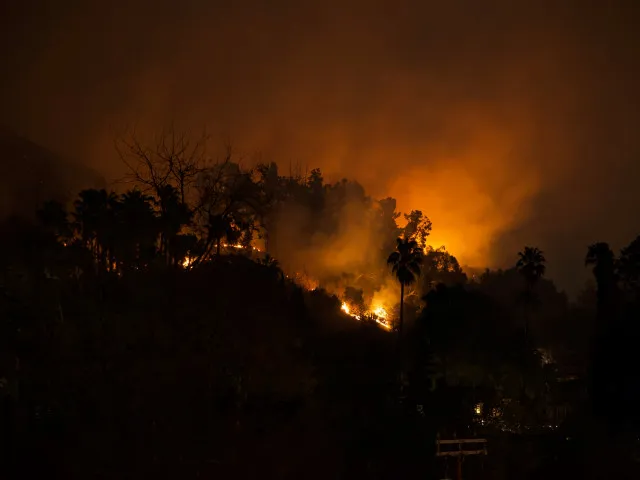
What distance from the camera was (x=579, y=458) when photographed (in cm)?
2880

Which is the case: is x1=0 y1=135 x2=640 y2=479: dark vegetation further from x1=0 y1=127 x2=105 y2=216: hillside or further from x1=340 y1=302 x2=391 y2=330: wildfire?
x1=0 y1=127 x2=105 y2=216: hillside

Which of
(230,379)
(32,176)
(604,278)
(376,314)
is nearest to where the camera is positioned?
(230,379)

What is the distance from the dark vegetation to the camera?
2181cm

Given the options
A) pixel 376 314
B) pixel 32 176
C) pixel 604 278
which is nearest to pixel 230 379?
pixel 604 278

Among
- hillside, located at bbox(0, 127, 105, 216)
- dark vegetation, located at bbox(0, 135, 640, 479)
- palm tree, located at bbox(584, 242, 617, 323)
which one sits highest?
hillside, located at bbox(0, 127, 105, 216)

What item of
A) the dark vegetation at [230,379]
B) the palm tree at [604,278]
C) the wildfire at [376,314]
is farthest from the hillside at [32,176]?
the palm tree at [604,278]

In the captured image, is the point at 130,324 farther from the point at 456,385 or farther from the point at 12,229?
the point at 12,229

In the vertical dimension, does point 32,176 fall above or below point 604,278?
above

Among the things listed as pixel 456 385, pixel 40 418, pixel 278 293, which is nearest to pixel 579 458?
A: pixel 456 385

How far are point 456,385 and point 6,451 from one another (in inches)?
892

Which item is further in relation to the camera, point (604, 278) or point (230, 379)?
point (604, 278)

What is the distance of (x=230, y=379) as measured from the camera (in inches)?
950

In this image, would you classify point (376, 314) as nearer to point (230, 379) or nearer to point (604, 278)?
point (604, 278)

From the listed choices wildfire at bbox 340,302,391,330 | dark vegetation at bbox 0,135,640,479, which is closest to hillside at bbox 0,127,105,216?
wildfire at bbox 340,302,391,330
